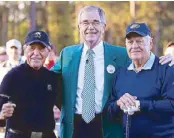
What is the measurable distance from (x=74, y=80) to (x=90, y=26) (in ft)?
1.80

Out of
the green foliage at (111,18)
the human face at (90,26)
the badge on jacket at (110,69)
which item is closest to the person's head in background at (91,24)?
the human face at (90,26)

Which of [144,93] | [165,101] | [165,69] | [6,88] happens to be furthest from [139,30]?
[6,88]

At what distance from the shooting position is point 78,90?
5031 millimetres

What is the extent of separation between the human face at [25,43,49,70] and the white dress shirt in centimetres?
46

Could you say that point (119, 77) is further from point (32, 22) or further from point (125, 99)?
point (32, 22)

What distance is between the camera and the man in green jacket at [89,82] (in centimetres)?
494

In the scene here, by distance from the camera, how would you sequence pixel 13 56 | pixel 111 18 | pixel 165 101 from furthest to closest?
pixel 111 18 < pixel 13 56 < pixel 165 101

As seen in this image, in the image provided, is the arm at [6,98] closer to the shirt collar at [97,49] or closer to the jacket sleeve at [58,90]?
the jacket sleeve at [58,90]

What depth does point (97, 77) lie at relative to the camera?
5023 millimetres

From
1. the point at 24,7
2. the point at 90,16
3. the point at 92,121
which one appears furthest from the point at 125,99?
the point at 24,7

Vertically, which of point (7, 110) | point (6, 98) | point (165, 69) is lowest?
point (7, 110)

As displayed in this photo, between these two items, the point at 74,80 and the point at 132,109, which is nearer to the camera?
the point at 132,109

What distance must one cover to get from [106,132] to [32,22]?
20.4 m

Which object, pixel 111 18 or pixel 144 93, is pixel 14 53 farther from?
pixel 111 18
